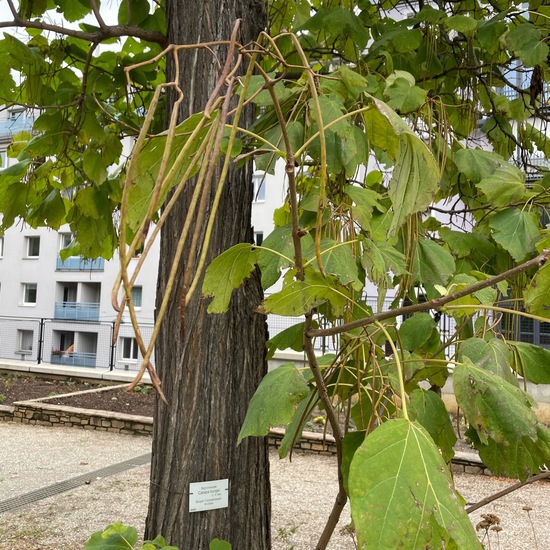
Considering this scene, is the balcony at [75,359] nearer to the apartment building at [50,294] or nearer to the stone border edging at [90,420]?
the apartment building at [50,294]

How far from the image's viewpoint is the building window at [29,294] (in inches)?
861

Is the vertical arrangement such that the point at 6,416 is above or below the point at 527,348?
below

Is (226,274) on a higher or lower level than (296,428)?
higher

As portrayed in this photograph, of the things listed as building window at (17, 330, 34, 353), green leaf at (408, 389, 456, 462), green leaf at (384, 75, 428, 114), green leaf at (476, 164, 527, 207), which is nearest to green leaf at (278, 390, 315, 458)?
green leaf at (408, 389, 456, 462)

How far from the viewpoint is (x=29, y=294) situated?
2212cm

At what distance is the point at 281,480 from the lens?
519 cm

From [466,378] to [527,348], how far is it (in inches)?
14.9

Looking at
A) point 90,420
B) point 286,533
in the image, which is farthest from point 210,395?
point 90,420

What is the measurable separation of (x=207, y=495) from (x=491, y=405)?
0.91m

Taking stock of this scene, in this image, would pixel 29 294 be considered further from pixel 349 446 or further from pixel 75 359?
pixel 349 446

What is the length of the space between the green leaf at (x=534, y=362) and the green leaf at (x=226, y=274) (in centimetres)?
55

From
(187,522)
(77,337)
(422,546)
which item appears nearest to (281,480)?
(187,522)

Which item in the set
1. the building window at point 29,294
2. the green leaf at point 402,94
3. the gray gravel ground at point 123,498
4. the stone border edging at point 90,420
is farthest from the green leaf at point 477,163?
the building window at point 29,294

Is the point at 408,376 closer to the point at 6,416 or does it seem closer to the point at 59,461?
the point at 59,461
